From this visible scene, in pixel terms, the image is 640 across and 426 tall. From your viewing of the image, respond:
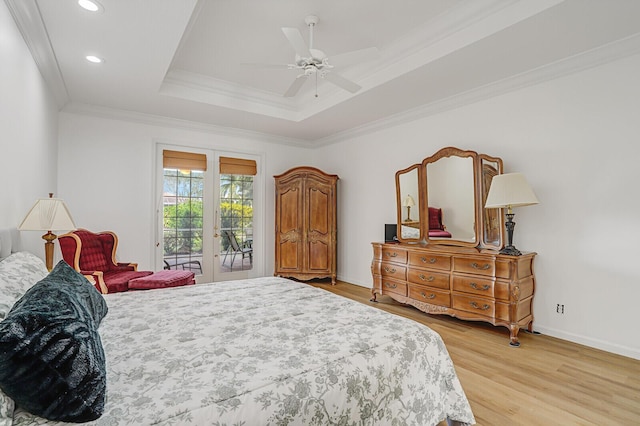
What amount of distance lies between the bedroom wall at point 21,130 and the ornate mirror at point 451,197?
396cm

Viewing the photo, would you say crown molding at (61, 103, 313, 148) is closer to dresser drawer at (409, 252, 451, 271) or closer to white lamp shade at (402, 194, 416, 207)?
white lamp shade at (402, 194, 416, 207)

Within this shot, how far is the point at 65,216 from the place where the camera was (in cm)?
247

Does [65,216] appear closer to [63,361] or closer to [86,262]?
[86,262]

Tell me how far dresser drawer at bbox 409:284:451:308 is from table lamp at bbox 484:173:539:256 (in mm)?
776

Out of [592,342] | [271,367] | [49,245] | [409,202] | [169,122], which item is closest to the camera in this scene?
[271,367]

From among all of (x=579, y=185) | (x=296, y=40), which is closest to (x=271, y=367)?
(x=296, y=40)

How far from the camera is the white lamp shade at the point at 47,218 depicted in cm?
229

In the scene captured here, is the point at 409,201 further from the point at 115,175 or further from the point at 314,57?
the point at 115,175

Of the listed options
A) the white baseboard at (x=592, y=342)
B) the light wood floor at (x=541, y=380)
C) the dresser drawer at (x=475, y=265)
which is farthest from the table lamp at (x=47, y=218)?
the white baseboard at (x=592, y=342)

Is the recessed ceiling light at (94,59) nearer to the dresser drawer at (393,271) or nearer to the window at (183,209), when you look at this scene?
the window at (183,209)

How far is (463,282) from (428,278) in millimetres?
412

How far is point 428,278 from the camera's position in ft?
12.1

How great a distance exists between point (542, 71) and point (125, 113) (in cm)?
503

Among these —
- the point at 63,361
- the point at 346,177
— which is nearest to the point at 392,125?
the point at 346,177
